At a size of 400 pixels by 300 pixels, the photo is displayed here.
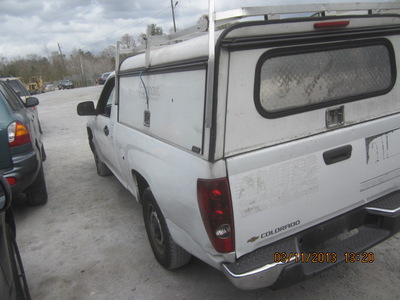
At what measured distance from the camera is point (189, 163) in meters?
2.04

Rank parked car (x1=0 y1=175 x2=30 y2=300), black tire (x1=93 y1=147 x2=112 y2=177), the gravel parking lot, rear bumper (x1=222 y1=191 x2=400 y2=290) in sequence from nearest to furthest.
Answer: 1. parked car (x1=0 y1=175 x2=30 y2=300)
2. rear bumper (x1=222 y1=191 x2=400 y2=290)
3. the gravel parking lot
4. black tire (x1=93 y1=147 x2=112 y2=177)

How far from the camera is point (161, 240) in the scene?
289 centimetres

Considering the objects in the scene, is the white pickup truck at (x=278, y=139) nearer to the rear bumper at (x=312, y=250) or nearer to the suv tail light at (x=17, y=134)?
the rear bumper at (x=312, y=250)

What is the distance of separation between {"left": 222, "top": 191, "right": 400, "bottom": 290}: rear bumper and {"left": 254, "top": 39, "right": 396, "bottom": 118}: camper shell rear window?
83 centimetres

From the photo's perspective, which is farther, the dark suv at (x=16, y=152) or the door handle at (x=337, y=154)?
the dark suv at (x=16, y=152)

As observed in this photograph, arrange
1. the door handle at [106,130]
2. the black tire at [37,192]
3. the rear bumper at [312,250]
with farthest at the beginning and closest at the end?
the black tire at [37,192] < the door handle at [106,130] < the rear bumper at [312,250]

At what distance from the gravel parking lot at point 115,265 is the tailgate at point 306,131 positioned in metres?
0.68

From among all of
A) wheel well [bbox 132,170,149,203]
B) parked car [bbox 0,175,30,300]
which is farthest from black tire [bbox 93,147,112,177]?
parked car [bbox 0,175,30,300]

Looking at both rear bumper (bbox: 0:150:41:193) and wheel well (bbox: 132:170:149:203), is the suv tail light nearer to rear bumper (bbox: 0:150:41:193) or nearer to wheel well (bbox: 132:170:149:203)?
rear bumper (bbox: 0:150:41:193)

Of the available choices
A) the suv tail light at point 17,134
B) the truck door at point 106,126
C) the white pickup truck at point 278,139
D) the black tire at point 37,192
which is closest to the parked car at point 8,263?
the white pickup truck at point 278,139

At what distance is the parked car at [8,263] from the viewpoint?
5.95 ft

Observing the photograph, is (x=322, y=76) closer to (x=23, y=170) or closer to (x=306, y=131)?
(x=306, y=131)

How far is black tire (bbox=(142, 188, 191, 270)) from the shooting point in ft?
8.71

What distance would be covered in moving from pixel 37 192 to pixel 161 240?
2488 millimetres
